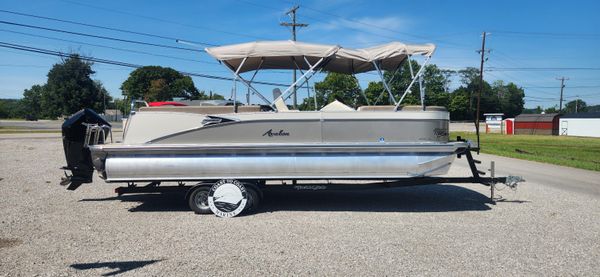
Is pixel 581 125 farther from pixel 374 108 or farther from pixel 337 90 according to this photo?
pixel 374 108

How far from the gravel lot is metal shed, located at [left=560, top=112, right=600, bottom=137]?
5219cm

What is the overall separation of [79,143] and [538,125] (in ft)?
201

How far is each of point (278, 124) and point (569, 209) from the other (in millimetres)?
5310

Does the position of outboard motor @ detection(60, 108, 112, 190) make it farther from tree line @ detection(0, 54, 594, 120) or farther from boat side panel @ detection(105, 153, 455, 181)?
tree line @ detection(0, 54, 594, 120)

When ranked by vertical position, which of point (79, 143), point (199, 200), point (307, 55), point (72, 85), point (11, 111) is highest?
point (72, 85)

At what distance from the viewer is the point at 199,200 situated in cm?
685

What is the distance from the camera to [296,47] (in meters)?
7.24

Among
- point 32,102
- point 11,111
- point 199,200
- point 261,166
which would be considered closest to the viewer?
point 261,166

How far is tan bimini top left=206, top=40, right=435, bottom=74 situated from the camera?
23.7 feet

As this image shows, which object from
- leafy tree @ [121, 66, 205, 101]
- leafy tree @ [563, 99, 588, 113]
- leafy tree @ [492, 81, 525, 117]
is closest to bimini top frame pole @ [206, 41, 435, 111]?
leafy tree @ [121, 66, 205, 101]

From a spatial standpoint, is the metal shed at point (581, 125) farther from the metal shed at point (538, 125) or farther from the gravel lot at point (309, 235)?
the gravel lot at point (309, 235)

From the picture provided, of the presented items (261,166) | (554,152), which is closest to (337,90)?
(261,166)

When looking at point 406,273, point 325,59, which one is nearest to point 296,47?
point 325,59

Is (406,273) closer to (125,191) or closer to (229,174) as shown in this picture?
(229,174)
